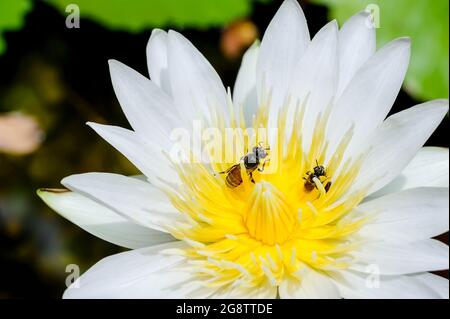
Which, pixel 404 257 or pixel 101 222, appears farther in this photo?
pixel 101 222

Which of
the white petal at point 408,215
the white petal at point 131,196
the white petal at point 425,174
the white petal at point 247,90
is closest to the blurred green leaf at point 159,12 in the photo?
the white petal at point 247,90

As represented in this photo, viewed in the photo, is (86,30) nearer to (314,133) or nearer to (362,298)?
(314,133)

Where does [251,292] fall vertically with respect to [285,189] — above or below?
below

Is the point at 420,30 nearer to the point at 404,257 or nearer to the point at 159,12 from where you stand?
the point at 159,12

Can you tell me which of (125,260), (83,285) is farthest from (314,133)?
(83,285)

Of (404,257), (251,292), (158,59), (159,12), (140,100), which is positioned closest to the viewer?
(404,257)

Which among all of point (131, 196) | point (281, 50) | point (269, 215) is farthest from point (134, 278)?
point (281, 50)

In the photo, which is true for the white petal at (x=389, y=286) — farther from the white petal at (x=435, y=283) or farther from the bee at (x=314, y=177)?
the bee at (x=314, y=177)
